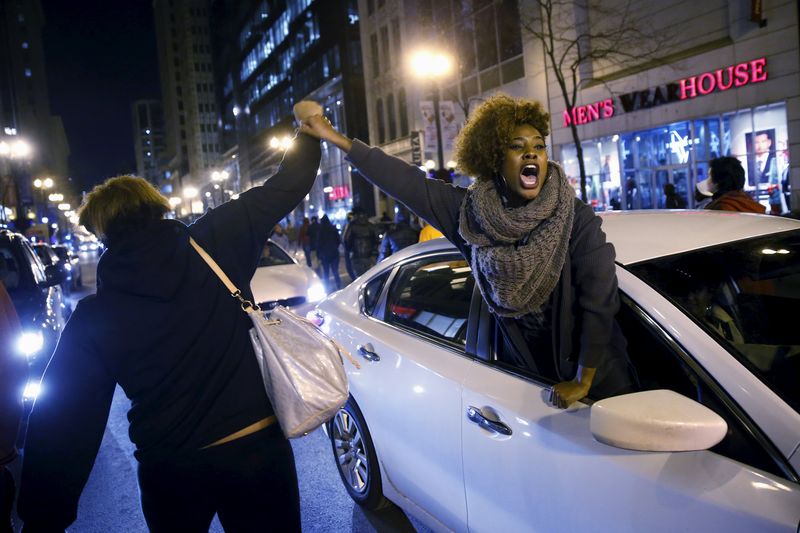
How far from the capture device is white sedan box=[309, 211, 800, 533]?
5.26 ft

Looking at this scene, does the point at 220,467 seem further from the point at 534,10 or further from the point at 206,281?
the point at 534,10

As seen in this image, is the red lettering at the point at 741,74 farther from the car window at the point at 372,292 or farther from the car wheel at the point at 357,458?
the car wheel at the point at 357,458

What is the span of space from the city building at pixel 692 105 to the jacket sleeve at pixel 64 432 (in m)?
14.7

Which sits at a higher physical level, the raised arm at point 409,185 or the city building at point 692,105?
the city building at point 692,105

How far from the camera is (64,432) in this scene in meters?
1.65

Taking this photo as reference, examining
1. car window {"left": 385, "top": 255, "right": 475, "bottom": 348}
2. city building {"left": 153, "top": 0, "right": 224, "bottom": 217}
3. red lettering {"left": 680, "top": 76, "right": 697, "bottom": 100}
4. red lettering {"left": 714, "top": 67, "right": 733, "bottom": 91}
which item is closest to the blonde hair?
car window {"left": 385, "top": 255, "right": 475, "bottom": 348}

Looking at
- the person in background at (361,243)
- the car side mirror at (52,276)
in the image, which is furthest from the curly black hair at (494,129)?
the person in background at (361,243)

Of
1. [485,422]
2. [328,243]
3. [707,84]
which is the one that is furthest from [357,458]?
[707,84]

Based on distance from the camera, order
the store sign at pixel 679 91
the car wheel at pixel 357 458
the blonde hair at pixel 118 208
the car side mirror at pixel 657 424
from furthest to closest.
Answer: the store sign at pixel 679 91, the car wheel at pixel 357 458, the blonde hair at pixel 118 208, the car side mirror at pixel 657 424

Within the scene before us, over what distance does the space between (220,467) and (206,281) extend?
58 cm

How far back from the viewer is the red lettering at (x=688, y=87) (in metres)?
16.0

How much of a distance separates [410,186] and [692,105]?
16428mm

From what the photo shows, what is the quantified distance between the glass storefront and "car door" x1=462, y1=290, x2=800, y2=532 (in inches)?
503

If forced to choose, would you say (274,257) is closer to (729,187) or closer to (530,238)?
(729,187)
